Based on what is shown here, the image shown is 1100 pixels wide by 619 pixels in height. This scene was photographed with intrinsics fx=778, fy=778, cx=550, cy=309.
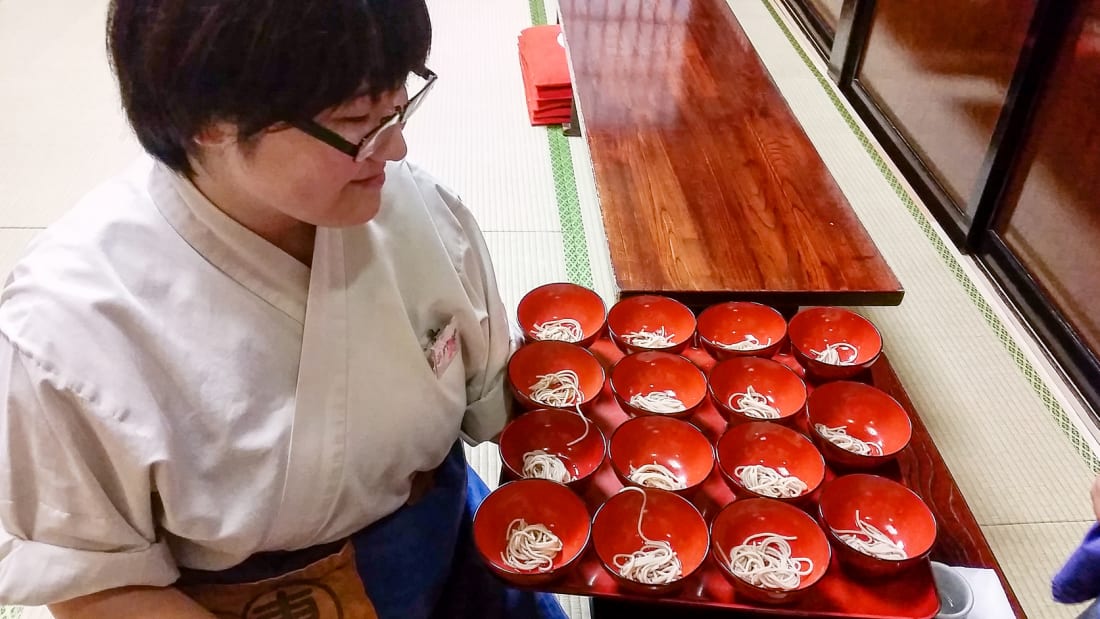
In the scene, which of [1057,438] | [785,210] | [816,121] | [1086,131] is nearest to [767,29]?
[816,121]

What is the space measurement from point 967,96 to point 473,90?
177 centimetres

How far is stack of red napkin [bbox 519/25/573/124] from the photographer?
2842mm

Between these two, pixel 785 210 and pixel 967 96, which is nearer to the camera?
pixel 785 210

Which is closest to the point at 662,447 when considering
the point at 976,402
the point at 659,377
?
the point at 659,377

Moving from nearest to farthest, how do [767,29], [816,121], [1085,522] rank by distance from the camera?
[1085,522] → [816,121] → [767,29]

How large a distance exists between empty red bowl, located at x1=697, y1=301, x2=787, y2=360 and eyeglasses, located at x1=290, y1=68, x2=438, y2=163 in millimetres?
857

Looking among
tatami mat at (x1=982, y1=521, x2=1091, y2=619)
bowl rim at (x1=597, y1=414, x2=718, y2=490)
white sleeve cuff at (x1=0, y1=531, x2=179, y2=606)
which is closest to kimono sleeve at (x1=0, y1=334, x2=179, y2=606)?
white sleeve cuff at (x1=0, y1=531, x2=179, y2=606)

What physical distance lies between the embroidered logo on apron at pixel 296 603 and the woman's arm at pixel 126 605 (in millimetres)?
103

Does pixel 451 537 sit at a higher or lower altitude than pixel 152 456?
lower

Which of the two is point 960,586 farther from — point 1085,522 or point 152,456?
point 152,456

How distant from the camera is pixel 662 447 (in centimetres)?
133

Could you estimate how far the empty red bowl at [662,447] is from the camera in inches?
50.8

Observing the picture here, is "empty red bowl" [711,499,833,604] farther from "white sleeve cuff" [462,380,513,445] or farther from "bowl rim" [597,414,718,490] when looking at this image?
"white sleeve cuff" [462,380,513,445]

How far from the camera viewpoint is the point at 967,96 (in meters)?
2.46
